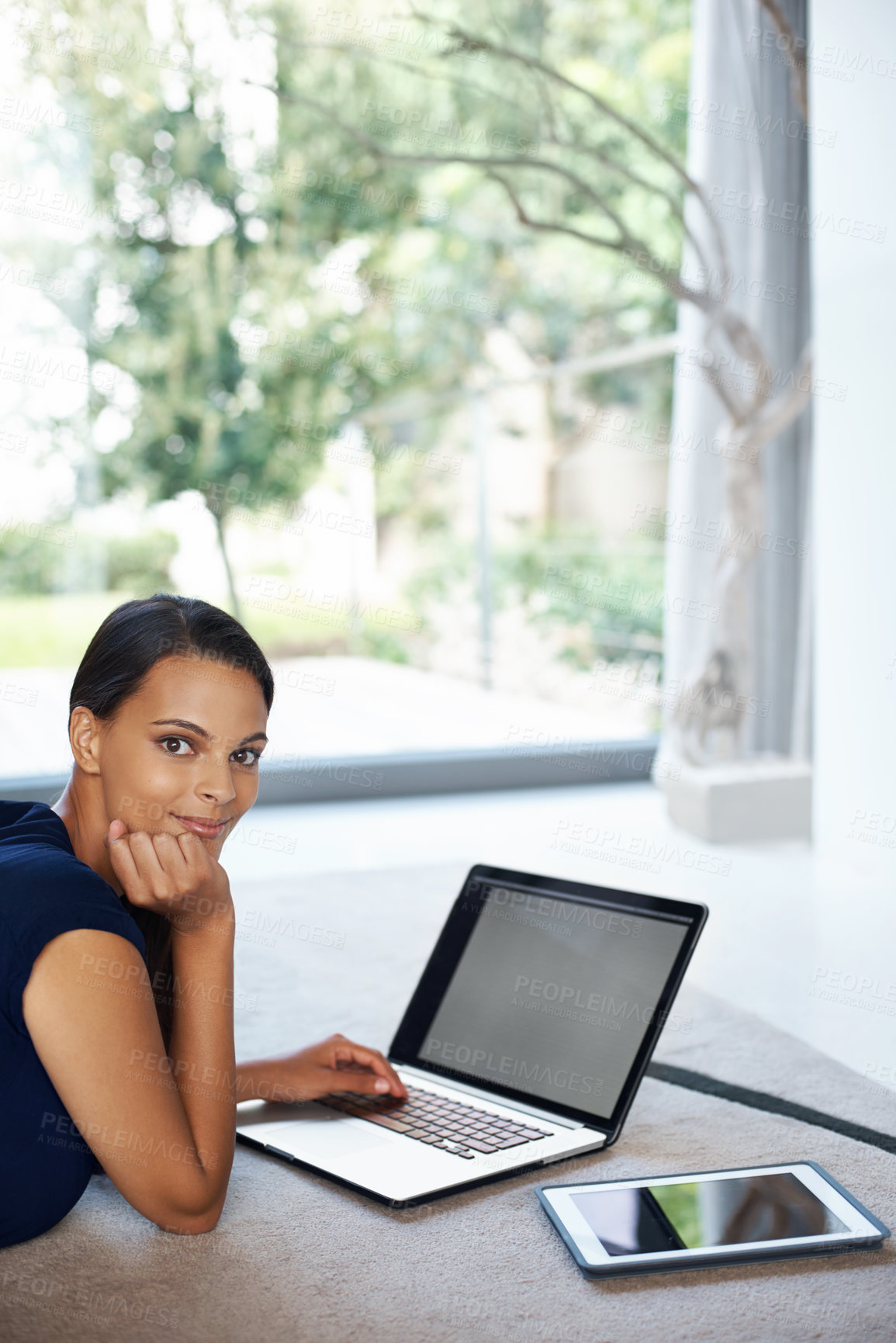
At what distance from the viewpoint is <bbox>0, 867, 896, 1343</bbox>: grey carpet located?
1.17 m

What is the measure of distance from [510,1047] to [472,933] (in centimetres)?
19

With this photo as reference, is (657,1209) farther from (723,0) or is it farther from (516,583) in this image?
(723,0)

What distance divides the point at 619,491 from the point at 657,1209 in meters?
3.35

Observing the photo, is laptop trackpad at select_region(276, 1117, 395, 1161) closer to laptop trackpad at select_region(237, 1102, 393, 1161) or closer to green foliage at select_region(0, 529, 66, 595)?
laptop trackpad at select_region(237, 1102, 393, 1161)

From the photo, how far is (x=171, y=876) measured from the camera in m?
1.22

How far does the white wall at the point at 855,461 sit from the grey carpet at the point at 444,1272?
1.34 m

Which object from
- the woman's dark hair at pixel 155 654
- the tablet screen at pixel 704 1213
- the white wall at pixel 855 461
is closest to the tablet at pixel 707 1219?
the tablet screen at pixel 704 1213

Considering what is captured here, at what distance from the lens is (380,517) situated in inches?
167

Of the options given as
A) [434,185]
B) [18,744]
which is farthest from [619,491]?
[18,744]

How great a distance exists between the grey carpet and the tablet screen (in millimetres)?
34

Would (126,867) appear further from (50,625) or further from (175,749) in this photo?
(50,625)

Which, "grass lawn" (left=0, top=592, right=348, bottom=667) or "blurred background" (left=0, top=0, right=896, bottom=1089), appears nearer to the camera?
"blurred background" (left=0, top=0, right=896, bottom=1089)

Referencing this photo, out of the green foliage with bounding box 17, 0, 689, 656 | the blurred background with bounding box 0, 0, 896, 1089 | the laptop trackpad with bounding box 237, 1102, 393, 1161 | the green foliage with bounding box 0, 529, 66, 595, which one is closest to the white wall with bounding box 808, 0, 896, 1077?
the blurred background with bounding box 0, 0, 896, 1089

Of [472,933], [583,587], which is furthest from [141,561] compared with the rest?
[472,933]
